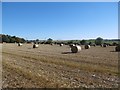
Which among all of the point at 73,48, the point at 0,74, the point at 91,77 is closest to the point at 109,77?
the point at 91,77

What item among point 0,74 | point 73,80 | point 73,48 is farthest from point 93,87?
point 73,48

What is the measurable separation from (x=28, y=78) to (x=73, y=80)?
8.10 ft

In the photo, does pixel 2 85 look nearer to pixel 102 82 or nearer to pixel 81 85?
pixel 81 85

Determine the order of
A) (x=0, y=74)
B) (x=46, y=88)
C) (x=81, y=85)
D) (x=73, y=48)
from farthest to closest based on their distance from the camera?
1. (x=73, y=48)
2. (x=0, y=74)
3. (x=81, y=85)
4. (x=46, y=88)

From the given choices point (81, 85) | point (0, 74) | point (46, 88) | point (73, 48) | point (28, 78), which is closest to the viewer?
point (46, 88)

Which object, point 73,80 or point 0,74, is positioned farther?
point 0,74

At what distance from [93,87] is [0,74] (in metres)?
6.56

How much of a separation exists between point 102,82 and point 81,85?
1.43 meters

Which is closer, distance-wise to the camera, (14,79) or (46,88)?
(46,88)

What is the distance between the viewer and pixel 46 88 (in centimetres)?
1094

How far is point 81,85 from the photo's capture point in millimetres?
11672

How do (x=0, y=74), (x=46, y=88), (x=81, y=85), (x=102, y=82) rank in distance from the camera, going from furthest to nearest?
(x=0, y=74), (x=102, y=82), (x=81, y=85), (x=46, y=88)

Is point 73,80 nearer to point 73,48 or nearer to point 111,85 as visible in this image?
point 111,85

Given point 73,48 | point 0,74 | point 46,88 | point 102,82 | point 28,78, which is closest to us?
point 46,88
